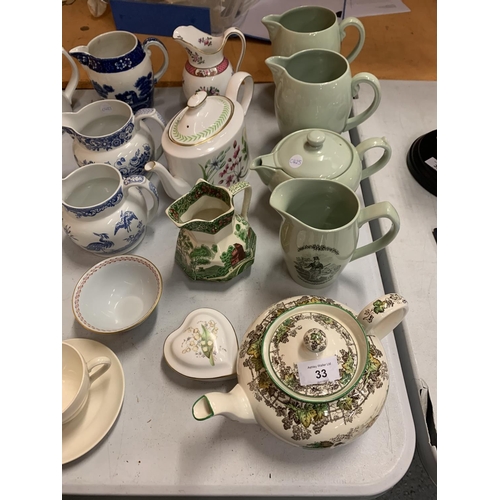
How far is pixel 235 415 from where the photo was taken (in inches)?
21.8

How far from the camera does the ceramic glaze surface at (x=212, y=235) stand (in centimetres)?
71

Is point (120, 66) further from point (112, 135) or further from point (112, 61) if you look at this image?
point (112, 135)

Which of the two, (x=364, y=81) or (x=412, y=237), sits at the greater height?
(x=364, y=81)

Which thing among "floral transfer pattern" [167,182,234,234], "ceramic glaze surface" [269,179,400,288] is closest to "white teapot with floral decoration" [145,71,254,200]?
"floral transfer pattern" [167,182,234,234]

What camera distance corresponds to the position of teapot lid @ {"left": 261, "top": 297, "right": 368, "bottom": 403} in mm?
529

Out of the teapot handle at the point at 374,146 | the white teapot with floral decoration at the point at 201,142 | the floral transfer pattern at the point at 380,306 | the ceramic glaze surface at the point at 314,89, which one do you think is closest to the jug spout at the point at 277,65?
the ceramic glaze surface at the point at 314,89

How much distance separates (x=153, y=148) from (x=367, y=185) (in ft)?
1.82

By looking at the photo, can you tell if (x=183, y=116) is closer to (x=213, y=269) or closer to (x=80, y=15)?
(x=213, y=269)

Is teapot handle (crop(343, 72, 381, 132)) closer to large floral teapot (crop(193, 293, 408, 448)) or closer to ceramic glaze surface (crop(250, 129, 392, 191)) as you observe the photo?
ceramic glaze surface (crop(250, 129, 392, 191))

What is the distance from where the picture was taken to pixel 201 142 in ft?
2.66

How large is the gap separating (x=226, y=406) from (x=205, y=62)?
826 mm

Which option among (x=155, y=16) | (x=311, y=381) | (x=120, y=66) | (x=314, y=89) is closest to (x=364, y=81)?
(x=314, y=89)
